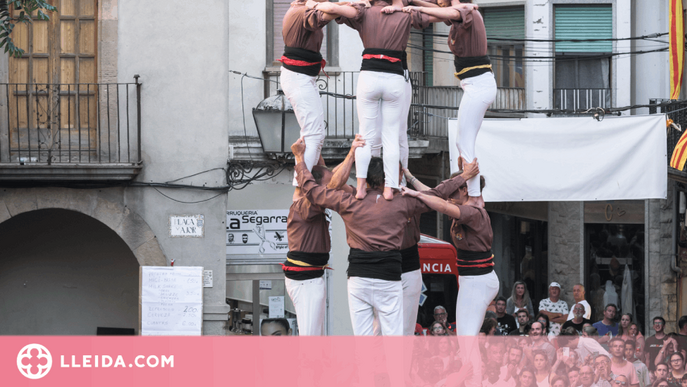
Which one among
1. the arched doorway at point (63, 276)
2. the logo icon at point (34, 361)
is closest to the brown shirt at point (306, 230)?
the logo icon at point (34, 361)

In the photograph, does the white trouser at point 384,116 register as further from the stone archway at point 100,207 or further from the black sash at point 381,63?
the stone archway at point 100,207

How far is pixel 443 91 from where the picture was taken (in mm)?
16750

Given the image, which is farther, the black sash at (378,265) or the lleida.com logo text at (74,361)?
the lleida.com logo text at (74,361)

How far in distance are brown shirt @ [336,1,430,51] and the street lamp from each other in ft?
14.2

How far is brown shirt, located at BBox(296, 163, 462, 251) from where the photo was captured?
23.2ft

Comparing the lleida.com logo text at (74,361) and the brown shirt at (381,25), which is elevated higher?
the brown shirt at (381,25)

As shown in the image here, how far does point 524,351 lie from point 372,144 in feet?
9.16

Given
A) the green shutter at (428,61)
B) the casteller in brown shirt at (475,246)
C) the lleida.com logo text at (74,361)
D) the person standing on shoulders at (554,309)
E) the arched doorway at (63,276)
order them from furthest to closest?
the green shutter at (428,61)
the arched doorway at (63,276)
the person standing on shoulders at (554,309)
the lleida.com logo text at (74,361)
the casteller in brown shirt at (475,246)

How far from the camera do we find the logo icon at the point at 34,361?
7.80m

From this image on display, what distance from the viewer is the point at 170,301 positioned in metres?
11.4

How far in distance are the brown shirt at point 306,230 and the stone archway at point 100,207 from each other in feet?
14.5

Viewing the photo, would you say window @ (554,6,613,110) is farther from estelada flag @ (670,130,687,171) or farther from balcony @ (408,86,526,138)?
estelada flag @ (670,130,687,171)

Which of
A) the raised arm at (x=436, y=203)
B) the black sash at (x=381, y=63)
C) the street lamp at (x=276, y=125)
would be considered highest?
the black sash at (x=381, y=63)

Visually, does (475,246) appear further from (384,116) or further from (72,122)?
(72,122)
